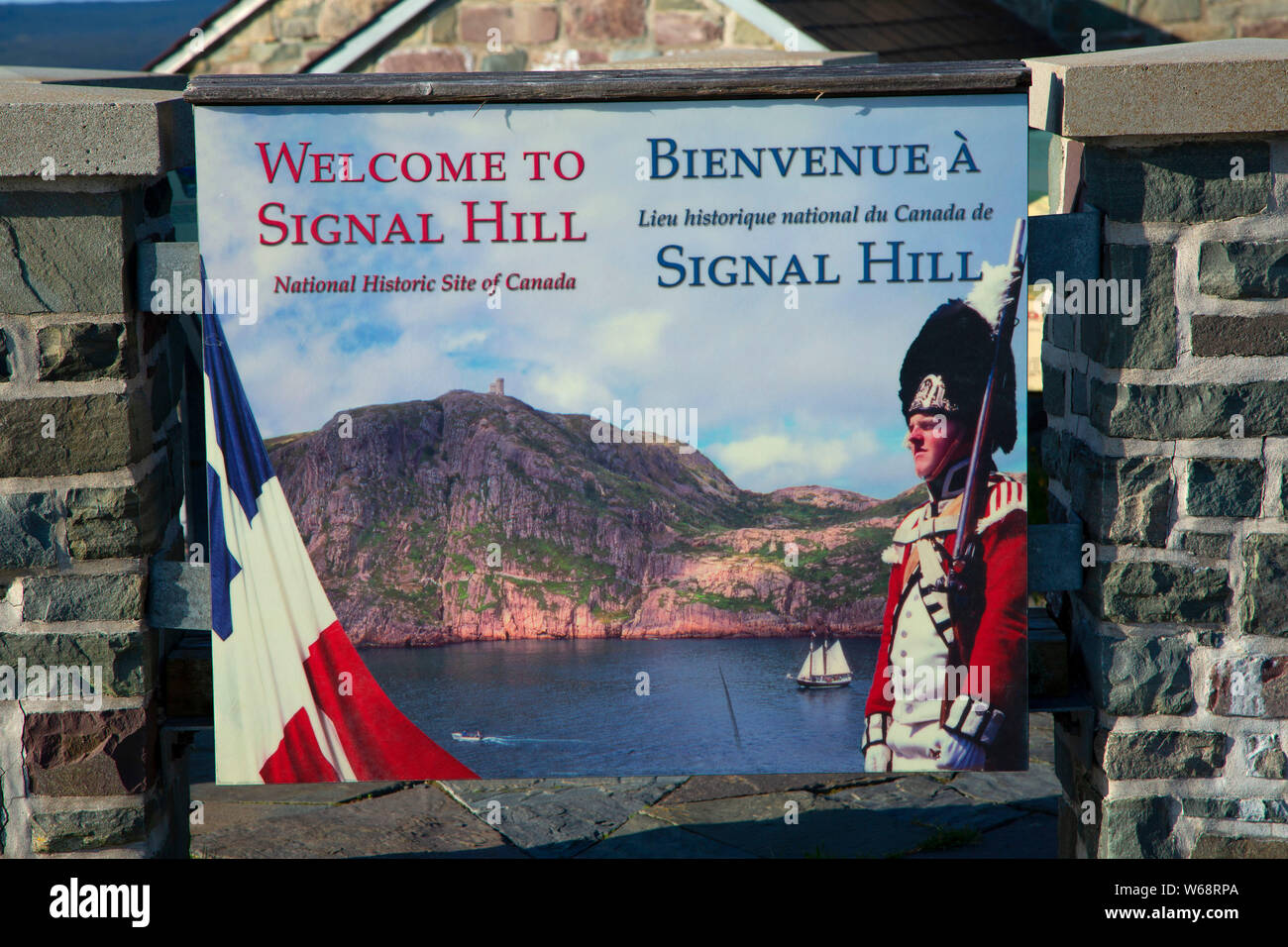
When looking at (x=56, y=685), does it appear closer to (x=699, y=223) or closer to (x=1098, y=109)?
→ (x=699, y=223)

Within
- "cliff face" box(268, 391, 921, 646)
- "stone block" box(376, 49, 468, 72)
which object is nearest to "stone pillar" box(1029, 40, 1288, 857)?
"cliff face" box(268, 391, 921, 646)

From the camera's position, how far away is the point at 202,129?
2625mm

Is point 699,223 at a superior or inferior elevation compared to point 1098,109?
inferior

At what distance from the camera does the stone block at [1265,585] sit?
2695 mm

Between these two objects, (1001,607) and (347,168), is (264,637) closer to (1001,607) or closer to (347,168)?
(347,168)

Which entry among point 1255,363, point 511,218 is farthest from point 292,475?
point 1255,363

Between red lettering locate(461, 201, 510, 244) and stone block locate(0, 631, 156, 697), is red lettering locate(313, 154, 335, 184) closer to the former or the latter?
red lettering locate(461, 201, 510, 244)

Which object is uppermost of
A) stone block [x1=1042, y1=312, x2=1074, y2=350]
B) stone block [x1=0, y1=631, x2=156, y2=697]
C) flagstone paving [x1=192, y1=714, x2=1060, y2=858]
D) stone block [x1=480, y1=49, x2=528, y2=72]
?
stone block [x1=480, y1=49, x2=528, y2=72]

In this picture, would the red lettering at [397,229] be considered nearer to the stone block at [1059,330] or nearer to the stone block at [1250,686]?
the stone block at [1059,330]

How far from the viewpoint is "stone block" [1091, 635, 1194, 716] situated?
8.99ft

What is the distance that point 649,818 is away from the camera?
4.20 metres

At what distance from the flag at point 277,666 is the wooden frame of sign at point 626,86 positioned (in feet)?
2.51

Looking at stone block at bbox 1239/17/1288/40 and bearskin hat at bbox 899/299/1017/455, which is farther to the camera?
stone block at bbox 1239/17/1288/40

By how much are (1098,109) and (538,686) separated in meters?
1.81
